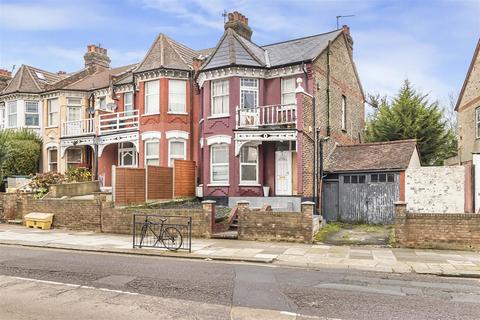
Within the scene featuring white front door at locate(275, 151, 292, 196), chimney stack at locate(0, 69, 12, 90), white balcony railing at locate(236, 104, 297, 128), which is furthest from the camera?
chimney stack at locate(0, 69, 12, 90)

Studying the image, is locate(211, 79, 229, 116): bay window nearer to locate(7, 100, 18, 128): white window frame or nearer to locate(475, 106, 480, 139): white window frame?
locate(475, 106, 480, 139): white window frame

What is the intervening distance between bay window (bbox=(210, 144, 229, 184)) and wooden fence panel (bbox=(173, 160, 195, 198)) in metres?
1.80

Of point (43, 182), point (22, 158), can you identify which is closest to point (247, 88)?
point (43, 182)

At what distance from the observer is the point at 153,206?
1981 centimetres

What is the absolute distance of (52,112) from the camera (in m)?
29.7

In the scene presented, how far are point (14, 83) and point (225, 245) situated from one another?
2378 centimetres

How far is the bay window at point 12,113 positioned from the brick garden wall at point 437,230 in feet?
85.6

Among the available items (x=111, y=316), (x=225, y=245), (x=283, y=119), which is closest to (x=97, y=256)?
(x=225, y=245)

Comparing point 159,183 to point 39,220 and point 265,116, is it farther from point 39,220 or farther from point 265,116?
point 265,116

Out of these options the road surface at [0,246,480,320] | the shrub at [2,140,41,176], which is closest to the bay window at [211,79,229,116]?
the road surface at [0,246,480,320]

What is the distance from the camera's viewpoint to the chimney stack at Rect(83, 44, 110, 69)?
1323 inches

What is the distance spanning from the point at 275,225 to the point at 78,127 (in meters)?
17.7

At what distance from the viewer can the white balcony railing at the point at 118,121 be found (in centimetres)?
2500

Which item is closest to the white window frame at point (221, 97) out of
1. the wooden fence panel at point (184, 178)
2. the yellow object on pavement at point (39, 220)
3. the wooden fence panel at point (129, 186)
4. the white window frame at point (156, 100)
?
the wooden fence panel at point (184, 178)
